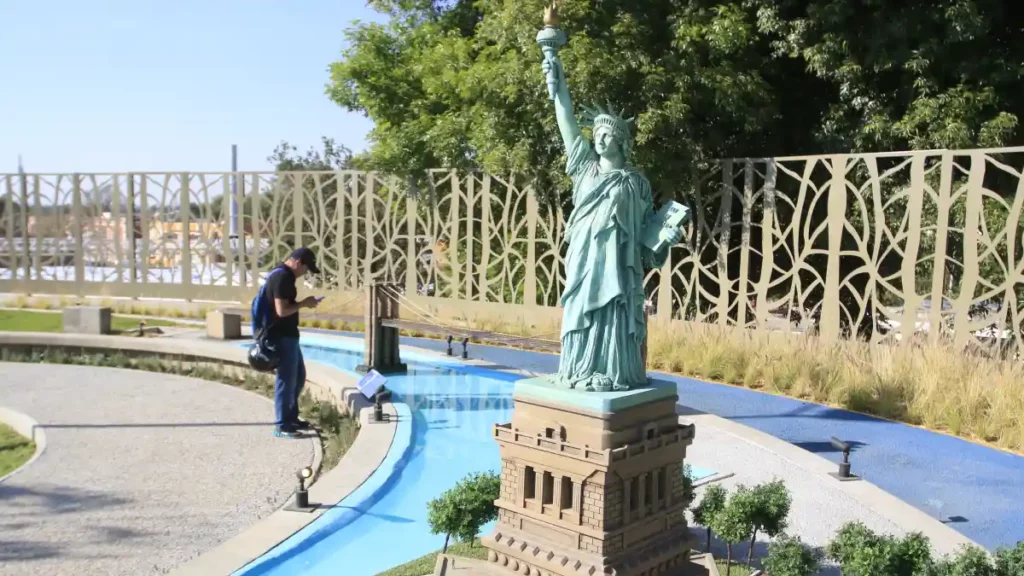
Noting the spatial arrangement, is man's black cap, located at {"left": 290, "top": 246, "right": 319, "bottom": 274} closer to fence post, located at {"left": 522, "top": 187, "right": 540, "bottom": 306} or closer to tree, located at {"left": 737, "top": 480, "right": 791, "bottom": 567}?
tree, located at {"left": 737, "top": 480, "right": 791, "bottom": 567}

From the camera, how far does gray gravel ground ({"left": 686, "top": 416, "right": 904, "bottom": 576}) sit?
20.9ft

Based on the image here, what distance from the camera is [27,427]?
31.1 feet

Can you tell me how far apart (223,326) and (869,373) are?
438 inches

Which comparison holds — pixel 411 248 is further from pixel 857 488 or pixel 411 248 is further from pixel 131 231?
pixel 857 488

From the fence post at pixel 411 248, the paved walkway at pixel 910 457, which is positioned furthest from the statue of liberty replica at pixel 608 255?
the fence post at pixel 411 248

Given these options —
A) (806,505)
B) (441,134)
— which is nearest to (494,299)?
(441,134)

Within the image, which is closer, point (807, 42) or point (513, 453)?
point (513, 453)

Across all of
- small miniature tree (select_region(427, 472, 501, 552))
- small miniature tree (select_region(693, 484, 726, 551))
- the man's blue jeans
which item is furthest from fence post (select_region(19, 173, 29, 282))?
small miniature tree (select_region(693, 484, 726, 551))

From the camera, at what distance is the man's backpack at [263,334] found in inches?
342

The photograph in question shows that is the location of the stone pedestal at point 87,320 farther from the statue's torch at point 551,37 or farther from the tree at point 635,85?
the statue's torch at point 551,37

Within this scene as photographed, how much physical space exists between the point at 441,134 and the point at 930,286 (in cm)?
978

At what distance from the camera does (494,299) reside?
1822 cm

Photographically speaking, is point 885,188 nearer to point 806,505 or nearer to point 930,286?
point 930,286

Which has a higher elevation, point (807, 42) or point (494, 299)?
point (807, 42)
